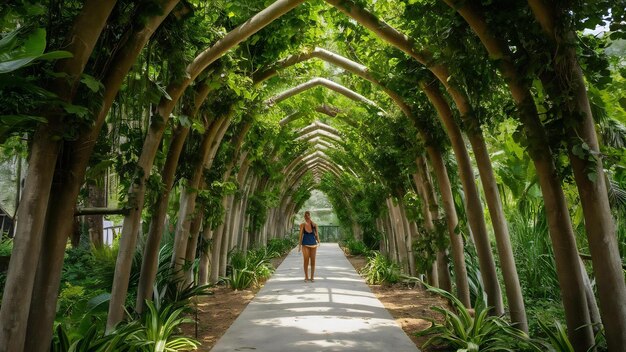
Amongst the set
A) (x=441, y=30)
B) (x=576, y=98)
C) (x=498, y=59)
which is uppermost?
(x=441, y=30)

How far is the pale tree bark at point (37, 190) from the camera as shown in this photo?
9.38 ft

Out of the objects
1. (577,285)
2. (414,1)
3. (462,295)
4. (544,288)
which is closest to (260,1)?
(414,1)

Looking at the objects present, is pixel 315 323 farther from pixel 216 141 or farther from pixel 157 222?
pixel 216 141

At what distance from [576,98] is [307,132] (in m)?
11.4

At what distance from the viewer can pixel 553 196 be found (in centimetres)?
388

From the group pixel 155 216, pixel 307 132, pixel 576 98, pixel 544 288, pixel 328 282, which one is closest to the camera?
pixel 576 98

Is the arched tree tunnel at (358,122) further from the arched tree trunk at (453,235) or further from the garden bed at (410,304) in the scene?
the garden bed at (410,304)

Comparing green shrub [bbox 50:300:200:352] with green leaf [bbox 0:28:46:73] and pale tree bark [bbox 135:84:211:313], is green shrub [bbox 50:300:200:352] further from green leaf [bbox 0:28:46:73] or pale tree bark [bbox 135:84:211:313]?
green leaf [bbox 0:28:46:73]

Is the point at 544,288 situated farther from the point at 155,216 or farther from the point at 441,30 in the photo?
the point at 155,216

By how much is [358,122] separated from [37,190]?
297 inches

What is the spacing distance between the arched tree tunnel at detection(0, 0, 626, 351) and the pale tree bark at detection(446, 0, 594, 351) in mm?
11

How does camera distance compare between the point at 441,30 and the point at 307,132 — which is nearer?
the point at 441,30

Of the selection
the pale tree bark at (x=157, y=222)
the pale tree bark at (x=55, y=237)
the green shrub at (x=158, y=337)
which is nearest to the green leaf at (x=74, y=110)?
the pale tree bark at (x=55, y=237)

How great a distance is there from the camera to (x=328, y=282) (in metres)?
10.9
